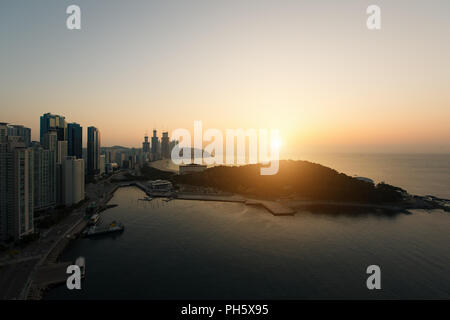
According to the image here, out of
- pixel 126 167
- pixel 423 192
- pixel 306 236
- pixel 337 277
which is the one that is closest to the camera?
pixel 337 277

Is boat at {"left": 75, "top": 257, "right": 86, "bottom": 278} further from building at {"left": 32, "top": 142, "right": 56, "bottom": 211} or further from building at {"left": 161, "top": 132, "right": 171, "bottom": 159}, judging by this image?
building at {"left": 161, "top": 132, "right": 171, "bottom": 159}

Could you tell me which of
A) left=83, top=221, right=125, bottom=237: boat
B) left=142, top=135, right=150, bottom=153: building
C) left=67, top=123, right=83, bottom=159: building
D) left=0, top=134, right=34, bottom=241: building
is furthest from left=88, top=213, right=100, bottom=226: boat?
left=142, top=135, right=150, bottom=153: building

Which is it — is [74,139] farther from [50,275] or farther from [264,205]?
[50,275]

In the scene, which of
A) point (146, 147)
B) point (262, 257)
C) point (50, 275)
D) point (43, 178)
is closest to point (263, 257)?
point (262, 257)

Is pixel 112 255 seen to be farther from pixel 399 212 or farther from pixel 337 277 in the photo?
pixel 399 212

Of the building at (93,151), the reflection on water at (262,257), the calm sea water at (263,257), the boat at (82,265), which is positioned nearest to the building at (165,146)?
the building at (93,151)
